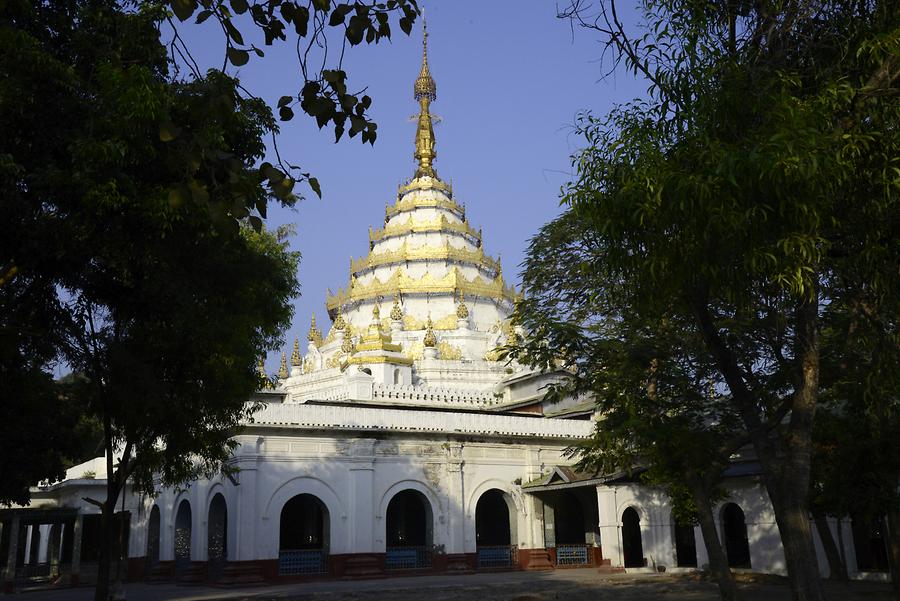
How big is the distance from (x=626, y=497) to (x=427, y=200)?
32021mm

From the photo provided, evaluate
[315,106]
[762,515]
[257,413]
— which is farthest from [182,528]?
[315,106]

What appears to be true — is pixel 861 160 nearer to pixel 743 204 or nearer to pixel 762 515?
pixel 743 204

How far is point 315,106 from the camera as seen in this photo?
16.0ft

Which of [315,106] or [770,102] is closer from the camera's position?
[315,106]

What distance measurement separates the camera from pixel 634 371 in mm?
15648

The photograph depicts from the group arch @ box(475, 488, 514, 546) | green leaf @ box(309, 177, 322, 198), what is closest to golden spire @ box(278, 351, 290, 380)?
arch @ box(475, 488, 514, 546)

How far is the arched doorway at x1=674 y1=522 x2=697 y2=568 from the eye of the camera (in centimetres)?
2713

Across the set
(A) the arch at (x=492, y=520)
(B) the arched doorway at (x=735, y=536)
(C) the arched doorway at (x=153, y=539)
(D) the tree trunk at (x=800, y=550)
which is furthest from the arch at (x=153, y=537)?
(D) the tree trunk at (x=800, y=550)

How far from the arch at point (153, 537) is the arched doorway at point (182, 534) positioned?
1.64m

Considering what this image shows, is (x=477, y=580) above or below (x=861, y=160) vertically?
below

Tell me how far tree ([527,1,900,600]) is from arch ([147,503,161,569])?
25302 millimetres

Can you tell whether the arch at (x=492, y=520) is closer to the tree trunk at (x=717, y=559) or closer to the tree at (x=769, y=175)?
the tree trunk at (x=717, y=559)

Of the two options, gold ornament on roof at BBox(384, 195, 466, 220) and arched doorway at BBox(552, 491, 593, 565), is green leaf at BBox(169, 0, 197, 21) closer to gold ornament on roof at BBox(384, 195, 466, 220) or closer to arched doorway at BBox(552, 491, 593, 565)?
arched doorway at BBox(552, 491, 593, 565)

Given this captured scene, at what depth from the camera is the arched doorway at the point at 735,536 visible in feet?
86.4
